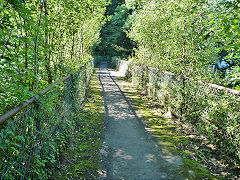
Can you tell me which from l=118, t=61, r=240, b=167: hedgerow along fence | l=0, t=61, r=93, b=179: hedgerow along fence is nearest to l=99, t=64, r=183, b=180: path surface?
l=118, t=61, r=240, b=167: hedgerow along fence

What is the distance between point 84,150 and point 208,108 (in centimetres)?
A: 358

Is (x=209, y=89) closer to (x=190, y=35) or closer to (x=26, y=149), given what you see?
(x=190, y=35)

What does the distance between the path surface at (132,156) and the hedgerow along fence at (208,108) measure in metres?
1.23

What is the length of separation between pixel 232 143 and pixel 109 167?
2.81 m

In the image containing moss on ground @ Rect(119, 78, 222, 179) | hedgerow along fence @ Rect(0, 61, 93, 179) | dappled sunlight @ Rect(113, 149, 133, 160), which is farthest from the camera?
dappled sunlight @ Rect(113, 149, 133, 160)

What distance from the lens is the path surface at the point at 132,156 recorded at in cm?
405

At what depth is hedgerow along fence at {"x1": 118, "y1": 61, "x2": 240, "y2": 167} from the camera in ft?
14.0

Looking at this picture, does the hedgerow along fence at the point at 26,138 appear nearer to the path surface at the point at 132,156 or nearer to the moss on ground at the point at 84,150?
the moss on ground at the point at 84,150

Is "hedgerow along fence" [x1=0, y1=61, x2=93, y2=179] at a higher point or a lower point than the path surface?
higher

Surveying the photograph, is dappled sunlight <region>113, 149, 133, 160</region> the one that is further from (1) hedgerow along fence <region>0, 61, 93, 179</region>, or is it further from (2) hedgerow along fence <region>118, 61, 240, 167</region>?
(2) hedgerow along fence <region>118, 61, 240, 167</region>

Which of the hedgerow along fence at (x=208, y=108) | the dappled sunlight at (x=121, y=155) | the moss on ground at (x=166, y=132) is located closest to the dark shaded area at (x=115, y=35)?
Result: the moss on ground at (x=166, y=132)

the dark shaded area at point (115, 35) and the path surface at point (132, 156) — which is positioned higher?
the dark shaded area at point (115, 35)

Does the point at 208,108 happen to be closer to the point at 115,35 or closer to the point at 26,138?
the point at 26,138

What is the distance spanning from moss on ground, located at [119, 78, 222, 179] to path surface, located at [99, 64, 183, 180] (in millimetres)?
231
